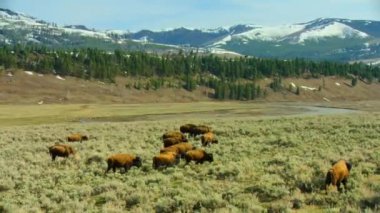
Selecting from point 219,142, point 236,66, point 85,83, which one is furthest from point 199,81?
point 219,142

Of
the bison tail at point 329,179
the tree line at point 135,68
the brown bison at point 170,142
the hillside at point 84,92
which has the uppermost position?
the bison tail at point 329,179

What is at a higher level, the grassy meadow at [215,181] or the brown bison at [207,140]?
the grassy meadow at [215,181]

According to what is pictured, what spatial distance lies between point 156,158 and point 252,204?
796cm

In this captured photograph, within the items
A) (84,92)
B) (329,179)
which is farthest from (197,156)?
(84,92)

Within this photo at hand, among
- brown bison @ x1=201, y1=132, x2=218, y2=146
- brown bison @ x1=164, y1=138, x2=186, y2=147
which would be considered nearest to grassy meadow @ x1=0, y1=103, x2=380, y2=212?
brown bison @ x1=164, y1=138, x2=186, y2=147

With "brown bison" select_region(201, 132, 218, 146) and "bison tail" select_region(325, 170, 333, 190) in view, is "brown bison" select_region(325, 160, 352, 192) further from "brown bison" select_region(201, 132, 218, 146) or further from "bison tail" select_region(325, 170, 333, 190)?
"brown bison" select_region(201, 132, 218, 146)

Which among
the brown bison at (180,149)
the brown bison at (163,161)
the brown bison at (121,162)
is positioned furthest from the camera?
the brown bison at (180,149)

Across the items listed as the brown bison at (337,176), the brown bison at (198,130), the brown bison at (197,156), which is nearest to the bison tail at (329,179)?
the brown bison at (337,176)

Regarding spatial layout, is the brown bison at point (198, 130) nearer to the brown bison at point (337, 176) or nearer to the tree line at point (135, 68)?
the brown bison at point (337, 176)

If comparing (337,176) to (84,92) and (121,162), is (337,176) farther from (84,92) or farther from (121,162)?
(84,92)

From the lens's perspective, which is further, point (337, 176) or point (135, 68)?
point (135, 68)

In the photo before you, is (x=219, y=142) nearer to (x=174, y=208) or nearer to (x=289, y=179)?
(x=289, y=179)

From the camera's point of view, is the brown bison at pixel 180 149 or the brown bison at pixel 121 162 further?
the brown bison at pixel 180 149

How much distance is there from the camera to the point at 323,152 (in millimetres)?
22188
